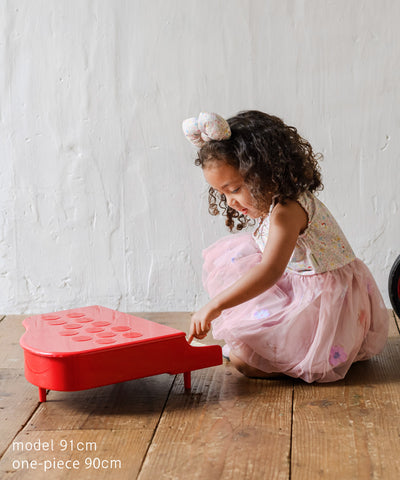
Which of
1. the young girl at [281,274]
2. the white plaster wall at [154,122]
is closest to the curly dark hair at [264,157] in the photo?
the young girl at [281,274]

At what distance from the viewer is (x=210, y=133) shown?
1.29 metres

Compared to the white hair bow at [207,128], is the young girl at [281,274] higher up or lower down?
lower down

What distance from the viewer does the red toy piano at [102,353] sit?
1.18 m

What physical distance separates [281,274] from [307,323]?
0.43 feet

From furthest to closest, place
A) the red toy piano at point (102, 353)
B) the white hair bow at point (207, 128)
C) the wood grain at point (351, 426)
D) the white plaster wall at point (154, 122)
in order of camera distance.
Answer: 1. the white plaster wall at point (154, 122)
2. the white hair bow at point (207, 128)
3. the red toy piano at point (102, 353)
4. the wood grain at point (351, 426)

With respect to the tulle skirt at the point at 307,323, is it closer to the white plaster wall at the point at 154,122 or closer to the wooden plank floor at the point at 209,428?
the wooden plank floor at the point at 209,428

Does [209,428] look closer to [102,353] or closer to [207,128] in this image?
[102,353]

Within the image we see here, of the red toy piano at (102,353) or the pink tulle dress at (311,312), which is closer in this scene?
the red toy piano at (102,353)

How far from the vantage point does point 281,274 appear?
1310mm

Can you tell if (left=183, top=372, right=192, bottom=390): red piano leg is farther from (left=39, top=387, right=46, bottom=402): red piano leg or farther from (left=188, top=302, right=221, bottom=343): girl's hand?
(left=39, top=387, right=46, bottom=402): red piano leg

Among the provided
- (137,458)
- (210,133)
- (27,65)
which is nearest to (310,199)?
(210,133)

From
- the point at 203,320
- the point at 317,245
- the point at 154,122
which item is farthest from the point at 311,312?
the point at 154,122

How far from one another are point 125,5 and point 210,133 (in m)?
0.71

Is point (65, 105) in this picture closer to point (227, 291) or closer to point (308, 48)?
point (308, 48)
